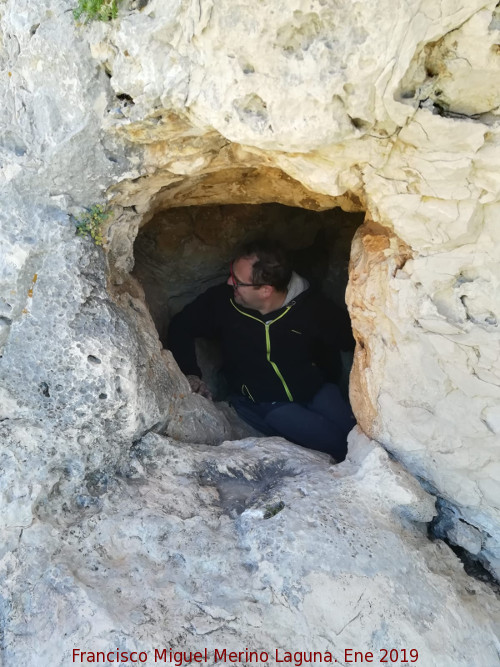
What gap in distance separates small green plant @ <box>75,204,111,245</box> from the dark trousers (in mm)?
1553

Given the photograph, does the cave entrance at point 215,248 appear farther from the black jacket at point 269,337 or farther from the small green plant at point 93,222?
the small green plant at point 93,222

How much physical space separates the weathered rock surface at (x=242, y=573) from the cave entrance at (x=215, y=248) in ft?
5.19

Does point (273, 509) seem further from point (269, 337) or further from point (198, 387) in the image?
point (269, 337)

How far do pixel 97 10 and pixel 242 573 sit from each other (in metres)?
1.91

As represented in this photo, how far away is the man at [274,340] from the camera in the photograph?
3174 mm

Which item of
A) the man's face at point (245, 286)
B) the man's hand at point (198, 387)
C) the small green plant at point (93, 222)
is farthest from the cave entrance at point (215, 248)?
the small green plant at point (93, 222)

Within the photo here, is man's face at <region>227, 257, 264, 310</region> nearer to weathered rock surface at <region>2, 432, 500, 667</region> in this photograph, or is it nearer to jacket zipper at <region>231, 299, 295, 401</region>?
jacket zipper at <region>231, 299, 295, 401</region>

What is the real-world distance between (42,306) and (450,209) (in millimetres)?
1476

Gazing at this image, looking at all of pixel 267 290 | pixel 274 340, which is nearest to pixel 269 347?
pixel 274 340

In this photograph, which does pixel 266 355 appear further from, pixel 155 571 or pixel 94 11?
pixel 94 11

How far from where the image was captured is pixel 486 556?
2.18 metres

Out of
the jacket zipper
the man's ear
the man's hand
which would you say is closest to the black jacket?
the jacket zipper

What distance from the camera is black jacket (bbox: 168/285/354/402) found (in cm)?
328

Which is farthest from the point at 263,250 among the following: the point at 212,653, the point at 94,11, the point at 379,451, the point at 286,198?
the point at 212,653
